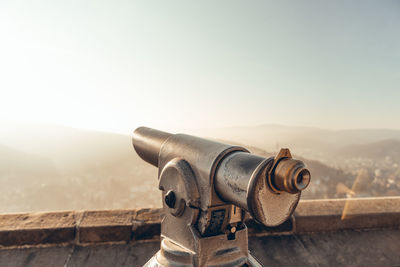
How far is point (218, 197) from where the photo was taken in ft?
5.47

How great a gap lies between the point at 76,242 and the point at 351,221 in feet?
11.0

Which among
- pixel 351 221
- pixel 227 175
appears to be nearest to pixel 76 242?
pixel 227 175

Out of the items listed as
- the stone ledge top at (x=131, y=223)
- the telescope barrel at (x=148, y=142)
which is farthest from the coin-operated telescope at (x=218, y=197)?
the stone ledge top at (x=131, y=223)

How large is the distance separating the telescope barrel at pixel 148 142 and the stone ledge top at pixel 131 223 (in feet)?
2.87

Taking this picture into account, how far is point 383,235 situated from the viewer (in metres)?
3.48

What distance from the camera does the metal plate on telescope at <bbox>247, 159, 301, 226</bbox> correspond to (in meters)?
1.32

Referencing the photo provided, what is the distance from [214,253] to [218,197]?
0.38 meters

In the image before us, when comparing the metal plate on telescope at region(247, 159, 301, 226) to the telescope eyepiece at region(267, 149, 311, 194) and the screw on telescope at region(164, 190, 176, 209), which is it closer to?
the telescope eyepiece at region(267, 149, 311, 194)

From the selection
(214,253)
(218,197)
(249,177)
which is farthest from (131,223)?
(249,177)

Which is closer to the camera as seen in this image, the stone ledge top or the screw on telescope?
the screw on telescope

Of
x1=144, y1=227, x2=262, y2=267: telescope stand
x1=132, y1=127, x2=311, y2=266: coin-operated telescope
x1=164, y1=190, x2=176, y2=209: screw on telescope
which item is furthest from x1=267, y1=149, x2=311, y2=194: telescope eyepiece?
x1=164, y1=190, x2=176, y2=209: screw on telescope

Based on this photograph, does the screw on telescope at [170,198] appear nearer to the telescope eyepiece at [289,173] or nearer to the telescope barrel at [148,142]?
the telescope barrel at [148,142]

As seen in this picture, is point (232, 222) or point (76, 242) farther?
point (76, 242)

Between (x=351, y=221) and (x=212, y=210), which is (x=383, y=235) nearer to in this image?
(x=351, y=221)
